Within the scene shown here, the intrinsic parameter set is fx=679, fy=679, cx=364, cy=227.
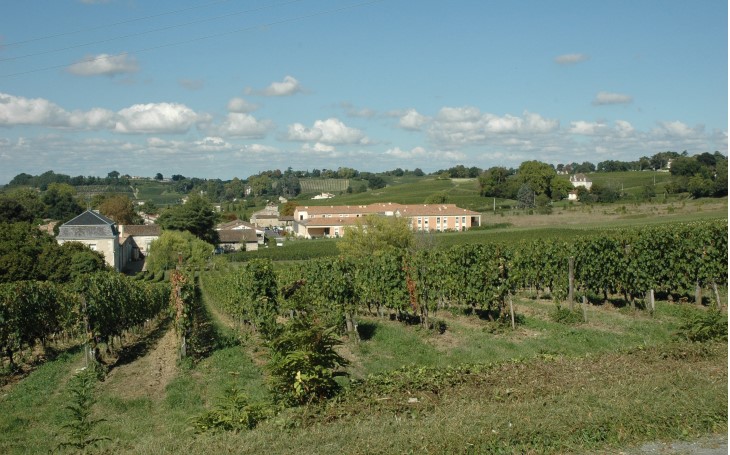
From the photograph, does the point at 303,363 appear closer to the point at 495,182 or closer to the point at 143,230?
the point at 143,230

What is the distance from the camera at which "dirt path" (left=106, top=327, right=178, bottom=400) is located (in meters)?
14.6

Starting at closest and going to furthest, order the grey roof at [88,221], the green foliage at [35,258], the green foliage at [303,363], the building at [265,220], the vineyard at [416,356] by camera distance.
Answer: the vineyard at [416,356] → the green foliage at [303,363] → the green foliage at [35,258] → the grey roof at [88,221] → the building at [265,220]

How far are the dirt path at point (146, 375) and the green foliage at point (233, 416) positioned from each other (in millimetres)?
6217

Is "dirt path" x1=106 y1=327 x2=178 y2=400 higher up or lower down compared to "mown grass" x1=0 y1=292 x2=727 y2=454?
lower down

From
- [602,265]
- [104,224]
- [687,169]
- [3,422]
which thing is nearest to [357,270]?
[602,265]

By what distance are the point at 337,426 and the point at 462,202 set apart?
387 feet

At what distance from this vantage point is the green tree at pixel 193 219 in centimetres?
9150

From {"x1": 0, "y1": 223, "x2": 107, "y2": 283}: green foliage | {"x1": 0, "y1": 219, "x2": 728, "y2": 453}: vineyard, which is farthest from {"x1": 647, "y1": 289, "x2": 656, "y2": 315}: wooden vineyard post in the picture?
{"x1": 0, "y1": 223, "x2": 107, "y2": 283}: green foliage

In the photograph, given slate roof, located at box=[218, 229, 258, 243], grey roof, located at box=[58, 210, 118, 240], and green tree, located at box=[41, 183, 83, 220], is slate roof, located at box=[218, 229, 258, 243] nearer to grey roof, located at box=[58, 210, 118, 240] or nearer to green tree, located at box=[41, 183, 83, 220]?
grey roof, located at box=[58, 210, 118, 240]

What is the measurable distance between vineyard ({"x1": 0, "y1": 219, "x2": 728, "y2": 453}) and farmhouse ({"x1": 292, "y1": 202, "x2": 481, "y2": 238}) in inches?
2696

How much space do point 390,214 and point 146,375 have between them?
88723mm

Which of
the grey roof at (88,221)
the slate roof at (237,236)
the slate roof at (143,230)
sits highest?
the grey roof at (88,221)

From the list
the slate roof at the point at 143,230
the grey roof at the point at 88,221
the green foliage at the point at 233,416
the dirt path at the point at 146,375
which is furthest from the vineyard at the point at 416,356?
the slate roof at the point at 143,230

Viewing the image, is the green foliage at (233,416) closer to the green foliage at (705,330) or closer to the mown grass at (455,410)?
the mown grass at (455,410)
